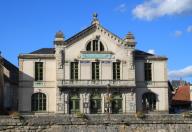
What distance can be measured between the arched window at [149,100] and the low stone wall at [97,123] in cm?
1258

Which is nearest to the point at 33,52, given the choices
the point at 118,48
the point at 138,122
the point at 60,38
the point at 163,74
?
the point at 60,38

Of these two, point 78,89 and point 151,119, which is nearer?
point 151,119

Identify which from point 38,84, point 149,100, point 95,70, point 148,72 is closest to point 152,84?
point 148,72

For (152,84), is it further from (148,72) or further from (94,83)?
(94,83)

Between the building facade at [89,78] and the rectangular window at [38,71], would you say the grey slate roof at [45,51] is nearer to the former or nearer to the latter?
the building facade at [89,78]

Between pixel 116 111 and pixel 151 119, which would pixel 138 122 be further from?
pixel 116 111

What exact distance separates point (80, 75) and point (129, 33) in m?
7.60

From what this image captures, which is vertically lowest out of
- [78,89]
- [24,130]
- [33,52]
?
[24,130]

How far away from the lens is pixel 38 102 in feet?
190

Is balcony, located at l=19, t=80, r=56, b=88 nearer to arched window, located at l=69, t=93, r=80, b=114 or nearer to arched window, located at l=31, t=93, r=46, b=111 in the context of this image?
arched window, located at l=31, t=93, r=46, b=111

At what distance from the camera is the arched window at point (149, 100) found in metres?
59.3

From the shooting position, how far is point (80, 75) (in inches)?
2267

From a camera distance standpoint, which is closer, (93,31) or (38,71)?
(38,71)

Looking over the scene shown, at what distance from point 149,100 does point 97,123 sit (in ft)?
50.7
